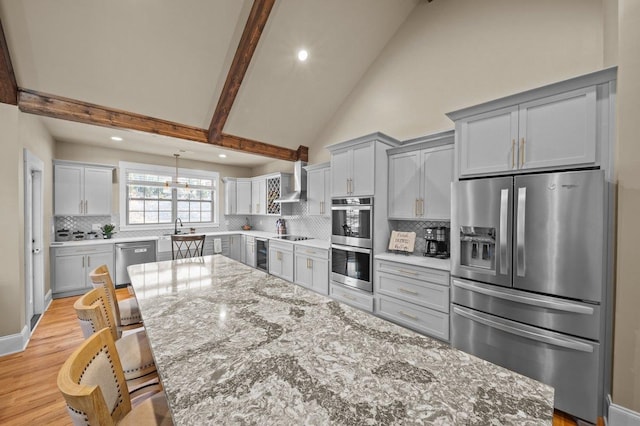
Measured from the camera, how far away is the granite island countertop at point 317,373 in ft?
2.29

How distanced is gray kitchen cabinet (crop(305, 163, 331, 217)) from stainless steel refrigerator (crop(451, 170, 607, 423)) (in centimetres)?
241

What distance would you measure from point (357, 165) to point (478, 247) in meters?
1.77

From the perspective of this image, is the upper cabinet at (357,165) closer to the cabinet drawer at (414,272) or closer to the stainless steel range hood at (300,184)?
the cabinet drawer at (414,272)

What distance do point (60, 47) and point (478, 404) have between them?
4397 millimetres

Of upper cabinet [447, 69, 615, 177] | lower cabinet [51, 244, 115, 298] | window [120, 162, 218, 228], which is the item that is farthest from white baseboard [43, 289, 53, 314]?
upper cabinet [447, 69, 615, 177]

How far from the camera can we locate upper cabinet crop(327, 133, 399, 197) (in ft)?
10.7

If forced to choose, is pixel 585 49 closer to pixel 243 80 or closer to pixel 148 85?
pixel 243 80

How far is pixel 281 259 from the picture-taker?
4.91 metres

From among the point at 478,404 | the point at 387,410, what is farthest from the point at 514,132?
the point at 387,410

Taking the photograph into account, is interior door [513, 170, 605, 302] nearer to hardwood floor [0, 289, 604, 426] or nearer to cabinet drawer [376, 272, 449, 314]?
cabinet drawer [376, 272, 449, 314]

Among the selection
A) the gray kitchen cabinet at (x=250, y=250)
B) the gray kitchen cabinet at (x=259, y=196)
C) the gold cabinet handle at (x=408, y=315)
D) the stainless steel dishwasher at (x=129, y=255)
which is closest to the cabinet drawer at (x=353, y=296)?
the gold cabinet handle at (x=408, y=315)

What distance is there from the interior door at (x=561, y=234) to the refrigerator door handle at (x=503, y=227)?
7cm

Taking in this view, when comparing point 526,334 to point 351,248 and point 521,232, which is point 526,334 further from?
point 351,248

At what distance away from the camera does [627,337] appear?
1674 mm
